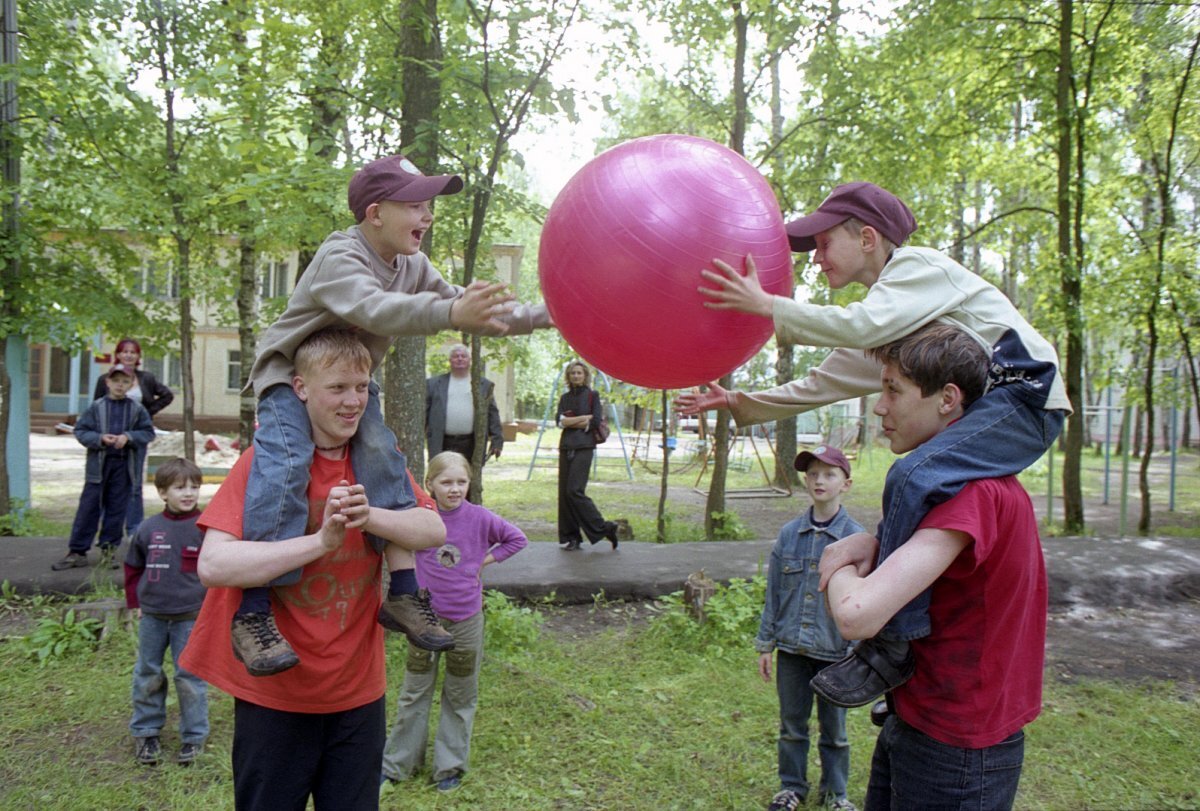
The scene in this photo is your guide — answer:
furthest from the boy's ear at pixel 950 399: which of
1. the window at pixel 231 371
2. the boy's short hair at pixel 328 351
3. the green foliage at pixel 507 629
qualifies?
the window at pixel 231 371

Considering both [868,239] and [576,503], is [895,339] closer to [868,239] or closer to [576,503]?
[868,239]

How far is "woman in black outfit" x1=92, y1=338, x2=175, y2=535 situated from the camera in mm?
7742

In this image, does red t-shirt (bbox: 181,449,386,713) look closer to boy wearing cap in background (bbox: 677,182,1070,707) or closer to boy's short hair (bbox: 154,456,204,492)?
boy wearing cap in background (bbox: 677,182,1070,707)

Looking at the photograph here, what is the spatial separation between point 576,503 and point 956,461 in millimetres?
6866

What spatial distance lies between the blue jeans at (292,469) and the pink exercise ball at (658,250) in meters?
0.74

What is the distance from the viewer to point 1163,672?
627 centimetres

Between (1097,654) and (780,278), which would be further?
(1097,654)

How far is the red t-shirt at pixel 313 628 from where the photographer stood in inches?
90.1

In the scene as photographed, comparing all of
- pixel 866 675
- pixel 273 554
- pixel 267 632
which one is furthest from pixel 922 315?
pixel 267 632

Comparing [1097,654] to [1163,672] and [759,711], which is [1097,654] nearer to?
[1163,672]

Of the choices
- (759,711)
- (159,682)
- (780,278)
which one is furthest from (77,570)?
(780,278)

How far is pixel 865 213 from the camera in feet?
8.61

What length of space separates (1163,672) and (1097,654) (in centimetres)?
47

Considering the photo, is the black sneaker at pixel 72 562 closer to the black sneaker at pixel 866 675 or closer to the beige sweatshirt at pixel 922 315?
the beige sweatshirt at pixel 922 315
